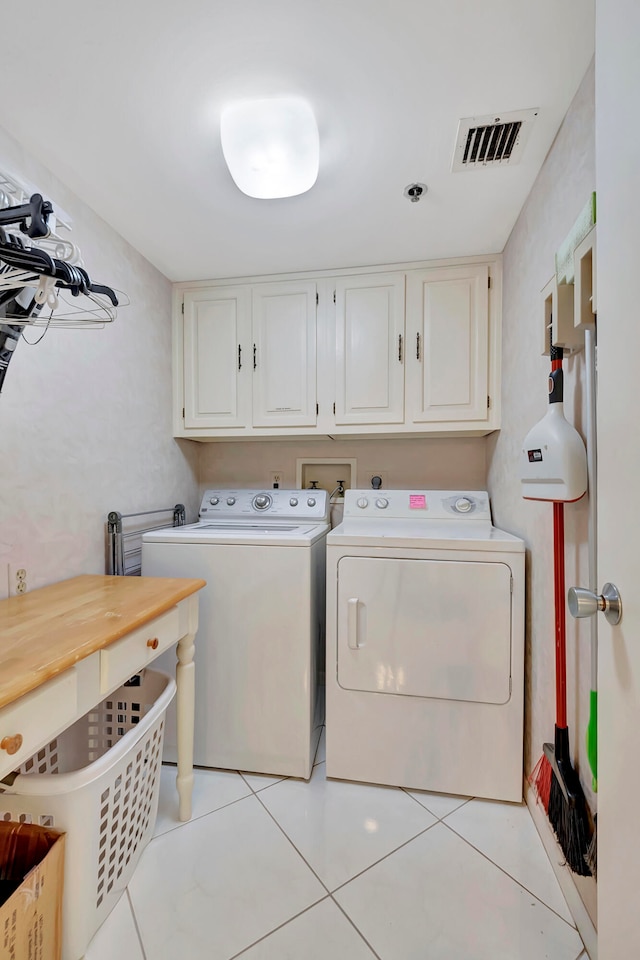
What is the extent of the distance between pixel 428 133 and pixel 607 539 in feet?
4.35

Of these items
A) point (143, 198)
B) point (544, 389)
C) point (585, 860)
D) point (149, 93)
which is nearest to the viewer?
point (585, 860)

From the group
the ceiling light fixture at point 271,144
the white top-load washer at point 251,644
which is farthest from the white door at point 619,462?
the white top-load washer at point 251,644

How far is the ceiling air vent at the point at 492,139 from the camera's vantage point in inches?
49.2

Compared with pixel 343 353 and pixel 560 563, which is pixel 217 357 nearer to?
pixel 343 353

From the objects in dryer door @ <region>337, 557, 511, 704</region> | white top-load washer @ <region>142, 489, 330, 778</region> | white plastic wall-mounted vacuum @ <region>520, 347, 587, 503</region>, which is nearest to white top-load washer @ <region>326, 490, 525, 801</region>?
dryer door @ <region>337, 557, 511, 704</region>

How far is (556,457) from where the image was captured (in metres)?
1.10

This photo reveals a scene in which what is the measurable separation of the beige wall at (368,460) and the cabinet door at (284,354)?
13.0 inches

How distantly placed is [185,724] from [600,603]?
138 centimetres

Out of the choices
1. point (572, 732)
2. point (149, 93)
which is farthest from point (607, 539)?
point (149, 93)

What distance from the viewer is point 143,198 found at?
160 cm

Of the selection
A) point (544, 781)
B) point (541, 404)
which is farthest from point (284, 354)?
point (544, 781)

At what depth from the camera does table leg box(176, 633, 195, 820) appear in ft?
4.76

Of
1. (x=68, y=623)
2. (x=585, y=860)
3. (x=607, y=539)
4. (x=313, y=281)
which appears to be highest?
(x=313, y=281)

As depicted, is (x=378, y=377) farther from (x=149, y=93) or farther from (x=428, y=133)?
(x=149, y=93)
